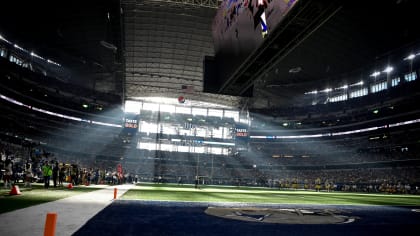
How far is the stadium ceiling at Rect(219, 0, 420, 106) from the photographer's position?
30.8 feet

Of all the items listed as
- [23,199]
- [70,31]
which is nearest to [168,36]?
[70,31]

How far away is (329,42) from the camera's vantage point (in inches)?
1422

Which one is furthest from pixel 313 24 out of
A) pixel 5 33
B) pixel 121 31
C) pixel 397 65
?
pixel 5 33

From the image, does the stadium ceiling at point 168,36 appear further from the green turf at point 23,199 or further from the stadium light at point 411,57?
the stadium light at point 411,57

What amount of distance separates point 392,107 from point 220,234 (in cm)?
4879

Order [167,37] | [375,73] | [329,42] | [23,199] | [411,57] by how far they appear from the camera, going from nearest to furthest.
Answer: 1. [23,199]
2. [329,42]
3. [411,57]
4. [167,37]
5. [375,73]

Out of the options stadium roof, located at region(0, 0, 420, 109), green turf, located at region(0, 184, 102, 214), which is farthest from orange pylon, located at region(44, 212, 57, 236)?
stadium roof, located at region(0, 0, 420, 109)

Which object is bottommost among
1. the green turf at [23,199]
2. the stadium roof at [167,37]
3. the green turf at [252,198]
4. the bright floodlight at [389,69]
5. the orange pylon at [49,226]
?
the green turf at [252,198]

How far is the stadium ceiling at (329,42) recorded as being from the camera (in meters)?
9.40

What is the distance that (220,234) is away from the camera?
482cm

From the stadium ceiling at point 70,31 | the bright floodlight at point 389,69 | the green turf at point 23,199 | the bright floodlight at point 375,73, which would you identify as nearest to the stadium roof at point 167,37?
the stadium ceiling at point 70,31

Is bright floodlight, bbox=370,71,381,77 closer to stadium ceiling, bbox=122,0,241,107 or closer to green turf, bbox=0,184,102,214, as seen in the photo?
stadium ceiling, bbox=122,0,241,107

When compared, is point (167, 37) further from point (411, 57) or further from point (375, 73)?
point (411, 57)

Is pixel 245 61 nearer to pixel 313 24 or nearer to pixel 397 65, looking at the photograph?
pixel 313 24
